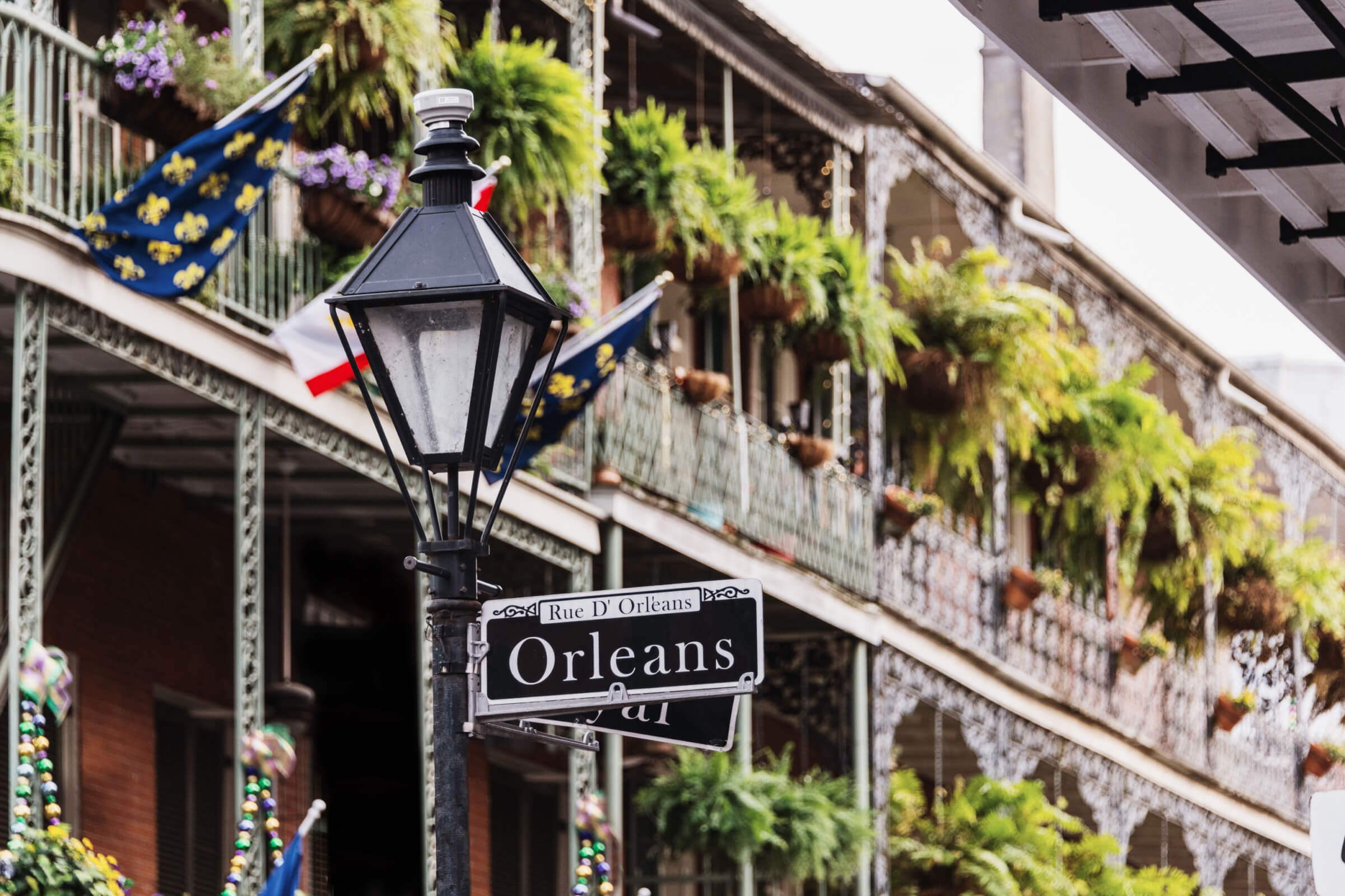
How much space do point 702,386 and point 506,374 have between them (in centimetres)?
1110

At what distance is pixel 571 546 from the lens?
1520 cm

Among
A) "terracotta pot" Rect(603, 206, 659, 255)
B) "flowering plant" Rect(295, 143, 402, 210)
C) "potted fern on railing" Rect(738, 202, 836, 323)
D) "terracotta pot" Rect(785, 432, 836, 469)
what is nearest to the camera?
"flowering plant" Rect(295, 143, 402, 210)

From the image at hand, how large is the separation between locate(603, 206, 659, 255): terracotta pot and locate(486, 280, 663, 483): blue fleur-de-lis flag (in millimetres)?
1974

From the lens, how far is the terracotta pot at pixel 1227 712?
83.8 ft

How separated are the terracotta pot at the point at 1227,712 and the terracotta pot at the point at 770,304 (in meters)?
9.58

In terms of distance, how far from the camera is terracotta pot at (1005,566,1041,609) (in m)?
21.1

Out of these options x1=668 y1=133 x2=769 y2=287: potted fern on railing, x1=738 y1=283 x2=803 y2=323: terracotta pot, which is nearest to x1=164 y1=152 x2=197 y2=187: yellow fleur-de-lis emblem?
x1=668 y1=133 x2=769 y2=287: potted fern on railing

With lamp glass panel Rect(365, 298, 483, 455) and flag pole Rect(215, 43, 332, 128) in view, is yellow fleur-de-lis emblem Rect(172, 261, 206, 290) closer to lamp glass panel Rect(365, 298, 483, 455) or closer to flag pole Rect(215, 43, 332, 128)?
flag pole Rect(215, 43, 332, 128)

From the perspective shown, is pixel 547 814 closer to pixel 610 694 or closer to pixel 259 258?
pixel 259 258

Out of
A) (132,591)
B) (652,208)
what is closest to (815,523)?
(652,208)

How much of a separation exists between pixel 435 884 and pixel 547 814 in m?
13.3

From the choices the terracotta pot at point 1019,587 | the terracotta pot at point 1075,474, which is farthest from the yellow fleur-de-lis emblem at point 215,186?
the terracotta pot at point 1075,474

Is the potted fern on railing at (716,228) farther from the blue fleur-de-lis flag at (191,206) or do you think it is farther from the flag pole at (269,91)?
the blue fleur-de-lis flag at (191,206)

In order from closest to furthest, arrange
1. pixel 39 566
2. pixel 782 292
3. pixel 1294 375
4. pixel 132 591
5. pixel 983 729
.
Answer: pixel 39 566 < pixel 132 591 < pixel 782 292 < pixel 983 729 < pixel 1294 375
